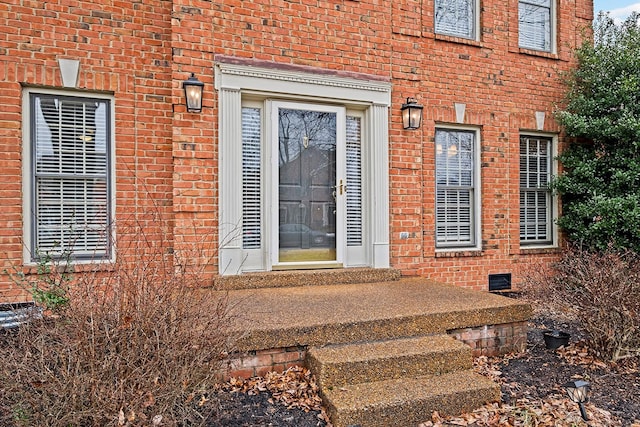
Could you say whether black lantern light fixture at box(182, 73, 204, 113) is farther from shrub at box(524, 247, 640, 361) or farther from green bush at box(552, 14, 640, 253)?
green bush at box(552, 14, 640, 253)

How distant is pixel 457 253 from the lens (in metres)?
5.80

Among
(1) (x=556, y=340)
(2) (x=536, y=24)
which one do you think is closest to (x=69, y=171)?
(1) (x=556, y=340)

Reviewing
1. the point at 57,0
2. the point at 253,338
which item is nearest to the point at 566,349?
the point at 253,338

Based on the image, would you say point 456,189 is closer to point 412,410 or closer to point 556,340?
point 556,340

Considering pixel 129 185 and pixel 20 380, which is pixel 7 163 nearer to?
pixel 129 185

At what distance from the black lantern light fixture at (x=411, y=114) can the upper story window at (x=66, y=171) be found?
3452 millimetres

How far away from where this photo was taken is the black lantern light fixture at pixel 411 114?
515cm

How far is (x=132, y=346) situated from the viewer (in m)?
Answer: 2.22

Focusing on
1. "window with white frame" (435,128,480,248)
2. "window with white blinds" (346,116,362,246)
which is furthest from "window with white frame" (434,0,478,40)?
"window with white blinds" (346,116,362,246)

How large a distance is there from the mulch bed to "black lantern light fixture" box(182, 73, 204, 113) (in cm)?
278

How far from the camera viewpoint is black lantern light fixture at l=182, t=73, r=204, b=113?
13.8 feet

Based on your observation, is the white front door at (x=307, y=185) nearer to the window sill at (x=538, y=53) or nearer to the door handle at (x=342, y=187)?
the door handle at (x=342, y=187)

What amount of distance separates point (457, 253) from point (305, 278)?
2453mm

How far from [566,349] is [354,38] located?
4.12m
